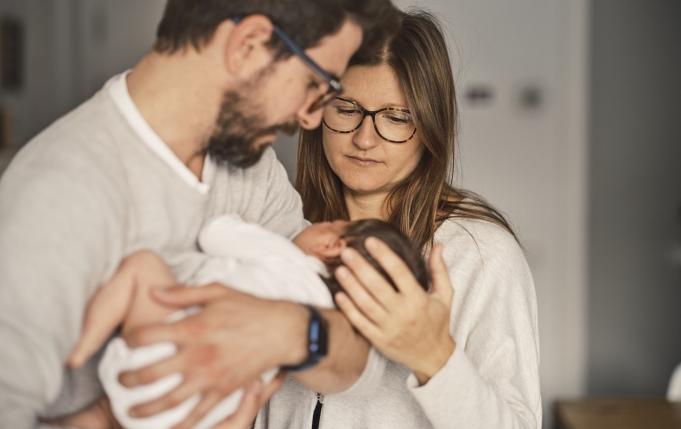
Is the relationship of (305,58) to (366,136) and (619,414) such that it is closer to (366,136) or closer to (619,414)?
(366,136)

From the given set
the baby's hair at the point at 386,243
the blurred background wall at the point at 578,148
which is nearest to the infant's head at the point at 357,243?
the baby's hair at the point at 386,243

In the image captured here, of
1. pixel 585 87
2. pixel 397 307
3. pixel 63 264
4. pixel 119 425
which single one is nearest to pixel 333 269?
pixel 397 307

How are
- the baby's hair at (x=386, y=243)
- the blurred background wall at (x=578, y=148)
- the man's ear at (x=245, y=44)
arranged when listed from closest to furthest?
the man's ear at (x=245, y=44), the baby's hair at (x=386, y=243), the blurred background wall at (x=578, y=148)

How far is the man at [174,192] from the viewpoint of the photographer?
1040 millimetres

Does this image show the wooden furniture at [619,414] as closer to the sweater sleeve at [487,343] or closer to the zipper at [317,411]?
the sweater sleeve at [487,343]

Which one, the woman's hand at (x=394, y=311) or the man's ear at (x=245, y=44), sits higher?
the man's ear at (x=245, y=44)

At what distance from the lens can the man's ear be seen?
1228mm

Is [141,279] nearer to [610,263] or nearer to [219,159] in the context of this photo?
[219,159]

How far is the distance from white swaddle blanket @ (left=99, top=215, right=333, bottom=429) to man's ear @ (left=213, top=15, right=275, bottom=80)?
28 centimetres

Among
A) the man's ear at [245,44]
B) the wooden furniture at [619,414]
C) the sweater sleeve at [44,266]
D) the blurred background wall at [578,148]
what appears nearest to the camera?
the sweater sleeve at [44,266]

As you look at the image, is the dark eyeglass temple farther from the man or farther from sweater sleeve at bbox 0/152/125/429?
sweater sleeve at bbox 0/152/125/429

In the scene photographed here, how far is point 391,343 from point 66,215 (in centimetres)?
58

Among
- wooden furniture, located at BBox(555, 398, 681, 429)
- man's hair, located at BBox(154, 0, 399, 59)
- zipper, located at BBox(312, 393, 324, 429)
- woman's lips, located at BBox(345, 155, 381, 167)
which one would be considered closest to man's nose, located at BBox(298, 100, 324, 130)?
man's hair, located at BBox(154, 0, 399, 59)

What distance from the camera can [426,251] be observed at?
1.75 metres
